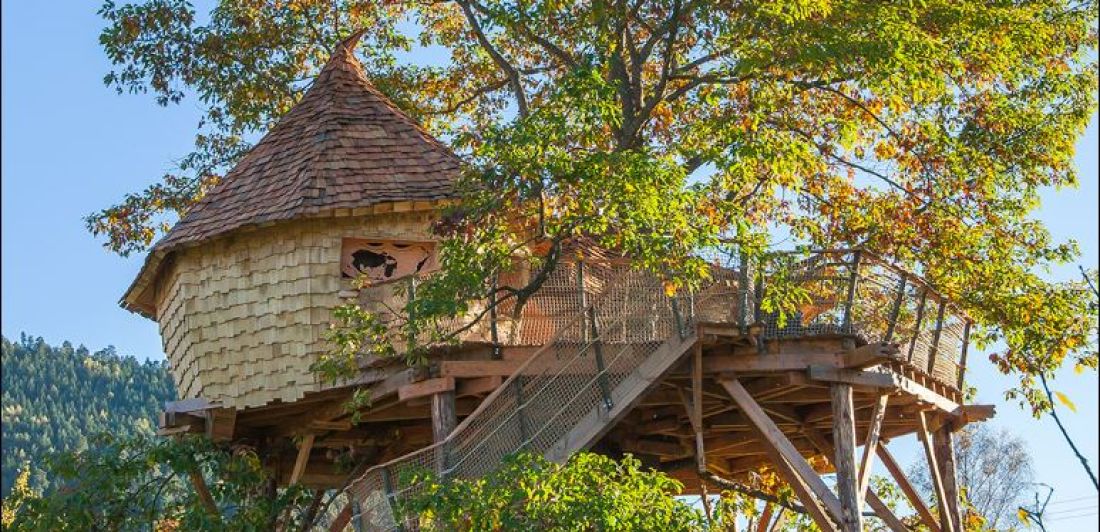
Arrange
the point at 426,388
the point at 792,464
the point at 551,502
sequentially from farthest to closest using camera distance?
the point at 426,388 < the point at 792,464 < the point at 551,502

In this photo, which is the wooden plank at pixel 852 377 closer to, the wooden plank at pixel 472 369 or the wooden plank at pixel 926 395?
the wooden plank at pixel 926 395

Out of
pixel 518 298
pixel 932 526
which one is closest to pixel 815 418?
pixel 932 526

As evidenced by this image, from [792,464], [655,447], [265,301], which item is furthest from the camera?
[655,447]

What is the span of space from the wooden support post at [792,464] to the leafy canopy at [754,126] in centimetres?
195

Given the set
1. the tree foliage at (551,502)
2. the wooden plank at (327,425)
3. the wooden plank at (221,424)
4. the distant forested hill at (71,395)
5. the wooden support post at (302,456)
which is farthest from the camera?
the distant forested hill at (71,395)

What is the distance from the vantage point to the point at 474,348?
17.4 metres

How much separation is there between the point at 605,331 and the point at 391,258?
3236mm

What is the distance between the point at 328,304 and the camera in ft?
59.3

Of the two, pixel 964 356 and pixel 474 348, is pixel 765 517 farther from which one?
pixel 474 348

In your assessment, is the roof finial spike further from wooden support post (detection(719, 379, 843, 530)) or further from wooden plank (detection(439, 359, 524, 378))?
wooden support post (detection(719, 379, 843, 530))

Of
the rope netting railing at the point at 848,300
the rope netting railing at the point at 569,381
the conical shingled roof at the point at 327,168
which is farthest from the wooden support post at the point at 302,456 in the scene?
Answer: the rope netting railing at the point at 848,300

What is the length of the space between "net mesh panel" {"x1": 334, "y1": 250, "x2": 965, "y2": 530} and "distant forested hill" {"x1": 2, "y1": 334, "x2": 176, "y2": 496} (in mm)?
51616

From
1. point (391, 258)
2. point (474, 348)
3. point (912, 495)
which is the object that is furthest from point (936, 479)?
point (391, 258)

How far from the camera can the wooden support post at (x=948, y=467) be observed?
63.8 feet
